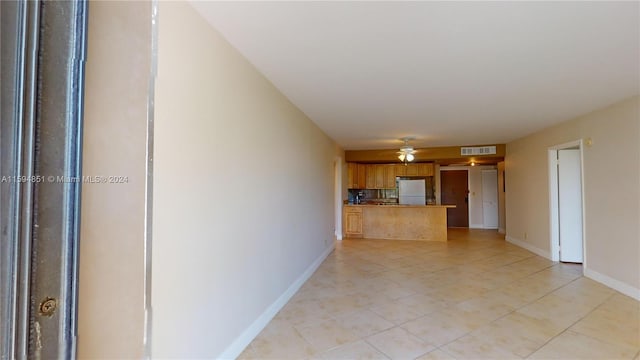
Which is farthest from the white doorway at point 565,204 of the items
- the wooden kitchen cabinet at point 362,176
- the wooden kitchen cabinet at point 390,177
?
the wooden kitchen cabinet at point 362,176

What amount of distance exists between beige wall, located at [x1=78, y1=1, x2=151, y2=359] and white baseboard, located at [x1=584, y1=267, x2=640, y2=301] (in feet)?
16.4

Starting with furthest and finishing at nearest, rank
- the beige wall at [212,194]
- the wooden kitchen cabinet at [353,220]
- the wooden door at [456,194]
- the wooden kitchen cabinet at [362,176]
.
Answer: the wooden door at [456,194] → the wooden kitchen cabinet at [362,176] → the wooden kitchen cabinet at [353,220] → the beige wall at [212,194]

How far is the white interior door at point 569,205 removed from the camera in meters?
4.92

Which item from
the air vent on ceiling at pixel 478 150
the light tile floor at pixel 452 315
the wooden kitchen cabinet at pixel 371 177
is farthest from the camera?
the wooden kitchen cabinet at pixel 371 177

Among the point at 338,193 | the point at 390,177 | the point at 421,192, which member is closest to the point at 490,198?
the point at 421,192

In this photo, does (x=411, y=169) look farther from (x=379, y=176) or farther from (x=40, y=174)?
(x=40, y=174)

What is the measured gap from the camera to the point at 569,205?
4.95m

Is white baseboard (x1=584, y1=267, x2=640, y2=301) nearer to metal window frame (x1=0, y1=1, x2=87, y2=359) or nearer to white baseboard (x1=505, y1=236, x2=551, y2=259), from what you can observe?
white baseboard (x1=505, y1=236, x2=551, y2=259)

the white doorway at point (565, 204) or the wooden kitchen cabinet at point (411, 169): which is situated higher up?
the wooden kitchen cabinet at point (411, 169)

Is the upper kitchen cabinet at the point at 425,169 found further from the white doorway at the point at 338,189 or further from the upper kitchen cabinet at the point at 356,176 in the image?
the white doorway at the point at 338,189

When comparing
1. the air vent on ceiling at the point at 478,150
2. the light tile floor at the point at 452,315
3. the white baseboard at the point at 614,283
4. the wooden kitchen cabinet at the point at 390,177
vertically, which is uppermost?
the air vent on ceiling at the point at 478,150

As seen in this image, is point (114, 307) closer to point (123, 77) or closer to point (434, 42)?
point (123, 77)

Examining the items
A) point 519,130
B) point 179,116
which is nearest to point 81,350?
point 179,116

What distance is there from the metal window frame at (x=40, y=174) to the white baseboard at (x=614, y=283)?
5055 mm
